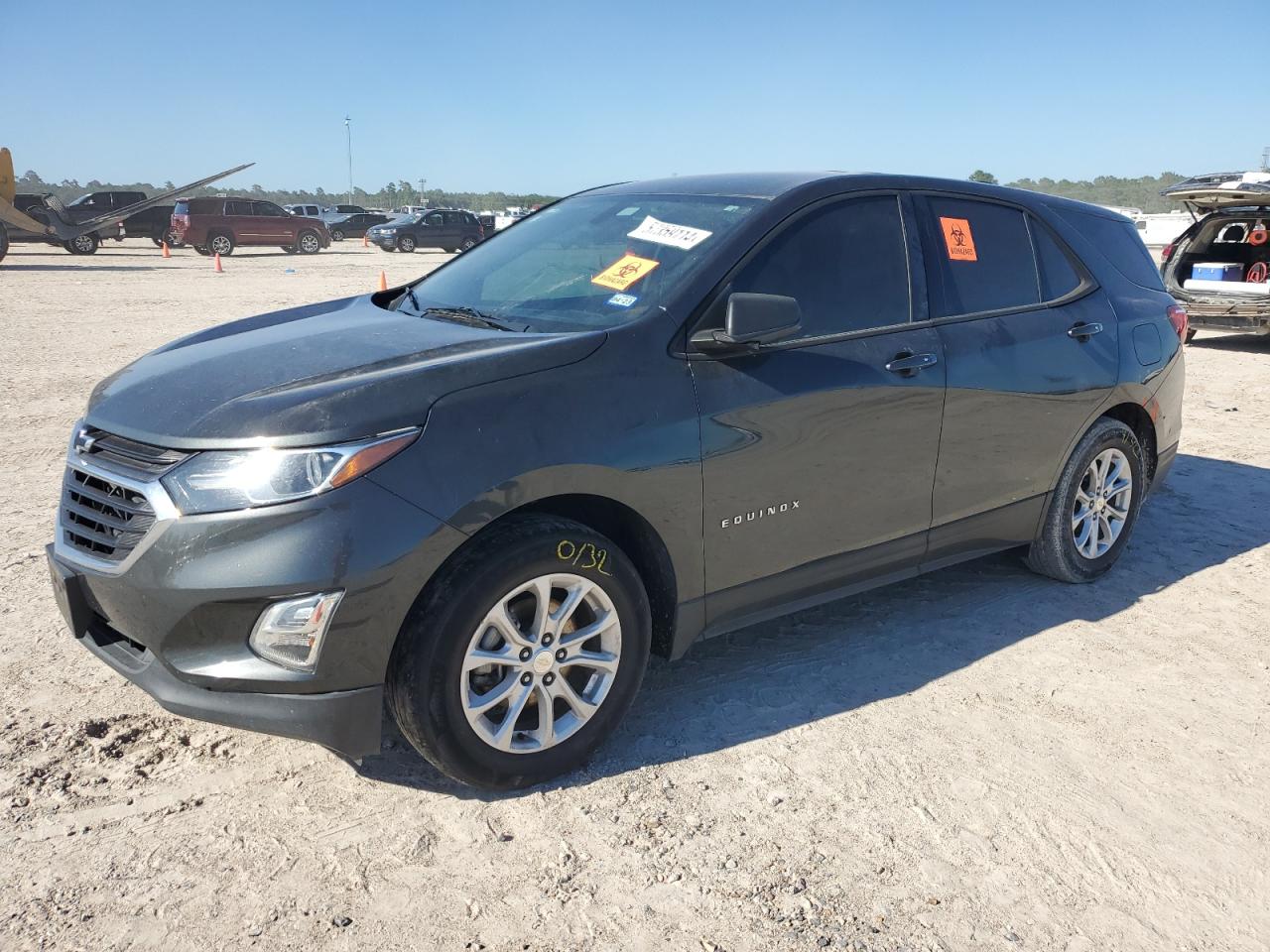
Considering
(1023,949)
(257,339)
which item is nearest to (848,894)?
(1023,949)

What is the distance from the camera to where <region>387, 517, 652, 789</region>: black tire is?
2.82 m

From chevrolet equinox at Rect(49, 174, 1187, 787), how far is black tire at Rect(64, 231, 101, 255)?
27816 millimetres

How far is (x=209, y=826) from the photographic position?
290 cm

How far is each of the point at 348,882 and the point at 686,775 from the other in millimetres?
1073

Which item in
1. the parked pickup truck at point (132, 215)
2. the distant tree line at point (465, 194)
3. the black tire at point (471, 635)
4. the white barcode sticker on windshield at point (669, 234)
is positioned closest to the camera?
the black tire at point (471, 635)

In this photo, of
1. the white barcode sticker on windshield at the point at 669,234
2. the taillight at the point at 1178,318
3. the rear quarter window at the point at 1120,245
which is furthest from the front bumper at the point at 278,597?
the taillight at the point at 1178,318

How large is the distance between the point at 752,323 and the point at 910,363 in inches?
36.1

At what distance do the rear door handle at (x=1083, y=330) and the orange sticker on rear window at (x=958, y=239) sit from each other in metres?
0.65

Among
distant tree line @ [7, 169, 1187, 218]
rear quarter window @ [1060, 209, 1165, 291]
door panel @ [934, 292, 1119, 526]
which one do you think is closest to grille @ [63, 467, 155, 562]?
door panel @ [934, 292, 1119, 526]

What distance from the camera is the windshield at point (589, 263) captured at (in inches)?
137

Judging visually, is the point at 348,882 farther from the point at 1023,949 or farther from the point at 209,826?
the point at 1023,949

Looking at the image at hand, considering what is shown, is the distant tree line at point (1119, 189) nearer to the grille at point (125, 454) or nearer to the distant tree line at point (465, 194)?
the distant tree line at point (465, 194)

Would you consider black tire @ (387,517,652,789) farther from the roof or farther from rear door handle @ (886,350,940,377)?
the roof

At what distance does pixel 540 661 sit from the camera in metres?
3.04
